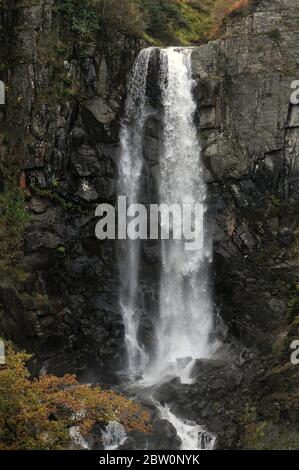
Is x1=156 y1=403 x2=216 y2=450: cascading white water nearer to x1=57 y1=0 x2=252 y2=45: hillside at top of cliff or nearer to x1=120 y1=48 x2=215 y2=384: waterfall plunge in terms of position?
x1=120 y1=48 x2=215 y2=384: waterfall plunge

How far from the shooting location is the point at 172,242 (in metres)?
30.2

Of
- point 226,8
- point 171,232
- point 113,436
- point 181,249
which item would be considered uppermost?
point 226,8

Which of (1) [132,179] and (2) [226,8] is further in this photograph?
(2) [226,8]

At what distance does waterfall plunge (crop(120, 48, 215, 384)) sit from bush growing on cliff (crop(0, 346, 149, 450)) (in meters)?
6.86

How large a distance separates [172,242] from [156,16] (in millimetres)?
15861

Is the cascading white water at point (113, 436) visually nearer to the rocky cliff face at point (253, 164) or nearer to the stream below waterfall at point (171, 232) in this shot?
the stream below waterfall at point (171, 232)

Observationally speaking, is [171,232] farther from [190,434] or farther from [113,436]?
[113,436]

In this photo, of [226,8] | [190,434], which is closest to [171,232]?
[190,434]

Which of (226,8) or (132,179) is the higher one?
(226,8)

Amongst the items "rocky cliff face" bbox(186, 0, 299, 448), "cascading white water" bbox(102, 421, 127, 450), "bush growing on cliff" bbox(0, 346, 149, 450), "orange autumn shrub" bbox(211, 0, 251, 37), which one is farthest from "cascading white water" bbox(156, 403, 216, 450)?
"orange autumn shrub" bbox(211, 0, 251, 37)

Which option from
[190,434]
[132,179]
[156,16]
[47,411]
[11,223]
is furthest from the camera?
[156,16]

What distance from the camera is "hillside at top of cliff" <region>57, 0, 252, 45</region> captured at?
101ft

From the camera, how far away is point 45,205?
28844 millimetres
